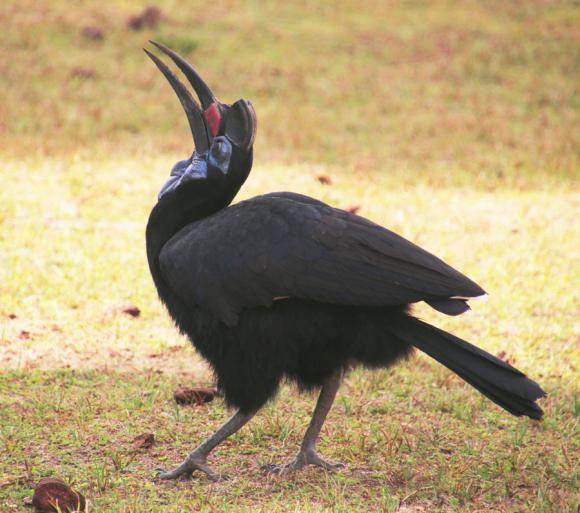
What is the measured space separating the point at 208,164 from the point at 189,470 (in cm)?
117

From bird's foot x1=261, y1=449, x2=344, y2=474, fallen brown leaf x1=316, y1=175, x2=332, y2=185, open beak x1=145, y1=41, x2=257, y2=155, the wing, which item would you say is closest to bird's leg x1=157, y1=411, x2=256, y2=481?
bird's foot x1=261, y1=449, x2=344, y2=474

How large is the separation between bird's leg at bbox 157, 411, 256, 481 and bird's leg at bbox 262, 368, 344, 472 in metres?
0.21

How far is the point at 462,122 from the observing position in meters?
9.59

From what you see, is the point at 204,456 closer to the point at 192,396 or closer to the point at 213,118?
the point at 192,396

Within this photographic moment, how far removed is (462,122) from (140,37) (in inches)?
161

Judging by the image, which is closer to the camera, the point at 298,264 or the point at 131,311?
the point at 298,264

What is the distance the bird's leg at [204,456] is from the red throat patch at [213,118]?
3.70 ft

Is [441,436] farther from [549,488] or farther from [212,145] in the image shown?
[212,145]

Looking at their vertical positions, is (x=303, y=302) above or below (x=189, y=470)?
above

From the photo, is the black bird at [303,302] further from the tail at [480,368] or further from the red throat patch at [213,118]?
the red throat patch at [213,118]

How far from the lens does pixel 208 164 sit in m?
3.78

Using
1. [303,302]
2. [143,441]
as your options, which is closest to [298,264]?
[303,302]

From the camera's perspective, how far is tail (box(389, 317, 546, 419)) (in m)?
3.19

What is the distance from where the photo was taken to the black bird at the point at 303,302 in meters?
3.27
